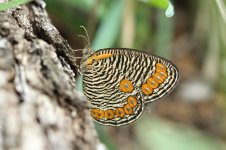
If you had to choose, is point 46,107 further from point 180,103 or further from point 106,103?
point 180,103

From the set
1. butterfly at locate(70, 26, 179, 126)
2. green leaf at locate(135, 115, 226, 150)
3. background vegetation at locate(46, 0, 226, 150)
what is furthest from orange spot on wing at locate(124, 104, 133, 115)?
green leaf at locate(135, 115, 226, 150)

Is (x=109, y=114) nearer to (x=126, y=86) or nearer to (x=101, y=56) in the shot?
(x=126, y=86)

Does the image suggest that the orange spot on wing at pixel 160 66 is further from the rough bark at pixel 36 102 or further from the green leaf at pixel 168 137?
the green leaf at pixel 168 137

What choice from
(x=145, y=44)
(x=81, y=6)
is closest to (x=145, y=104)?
(x=81, y=6)

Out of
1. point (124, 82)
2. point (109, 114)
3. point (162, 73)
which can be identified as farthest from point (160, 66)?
point (109, 114)

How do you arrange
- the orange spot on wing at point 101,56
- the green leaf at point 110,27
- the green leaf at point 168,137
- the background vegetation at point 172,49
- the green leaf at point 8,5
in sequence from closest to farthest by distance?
the green leaf at point 8,5
the orange spot on wing at point 101,56
the green leaf at point 110,27
the background vegetation at point 172,49
the green leaf at point 168,137

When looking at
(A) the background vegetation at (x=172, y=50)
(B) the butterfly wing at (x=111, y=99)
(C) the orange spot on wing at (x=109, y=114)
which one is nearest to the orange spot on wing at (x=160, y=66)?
(B) the butterfly wing at (x=111, y=99)
